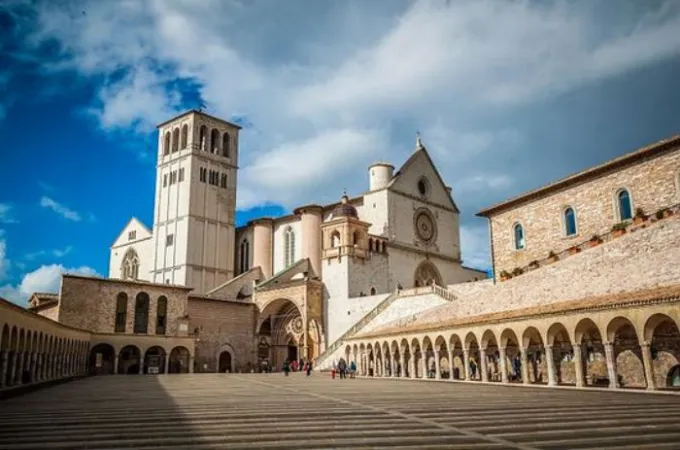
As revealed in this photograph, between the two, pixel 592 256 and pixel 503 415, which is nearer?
pixel 503 415

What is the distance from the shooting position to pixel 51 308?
1658 inches

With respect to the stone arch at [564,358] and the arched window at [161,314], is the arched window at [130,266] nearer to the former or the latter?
the arched window at [161,314]

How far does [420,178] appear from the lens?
183ft

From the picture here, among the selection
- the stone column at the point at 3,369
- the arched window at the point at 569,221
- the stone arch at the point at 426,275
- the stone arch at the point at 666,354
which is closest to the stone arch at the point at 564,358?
the stone arch at the point at 666,354

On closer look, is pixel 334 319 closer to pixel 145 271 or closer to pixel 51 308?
pixel 51 308

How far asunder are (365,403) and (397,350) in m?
21.2

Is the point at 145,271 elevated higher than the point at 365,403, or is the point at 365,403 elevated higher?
the point at 145,271

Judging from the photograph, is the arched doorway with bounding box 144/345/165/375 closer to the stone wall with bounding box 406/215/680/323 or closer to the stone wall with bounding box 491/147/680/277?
the stone wall with bounding box 406/215/680/323

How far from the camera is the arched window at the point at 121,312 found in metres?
41.8

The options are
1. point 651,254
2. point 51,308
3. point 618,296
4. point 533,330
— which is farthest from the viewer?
point 51,308

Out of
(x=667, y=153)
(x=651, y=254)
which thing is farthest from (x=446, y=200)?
(x=651, y=254)

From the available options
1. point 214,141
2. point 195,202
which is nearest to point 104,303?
point 195,202

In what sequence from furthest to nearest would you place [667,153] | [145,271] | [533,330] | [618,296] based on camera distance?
[145,271] < [667,153] < [533,330] < [618,296]

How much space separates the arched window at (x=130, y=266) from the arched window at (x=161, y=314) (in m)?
24.4
